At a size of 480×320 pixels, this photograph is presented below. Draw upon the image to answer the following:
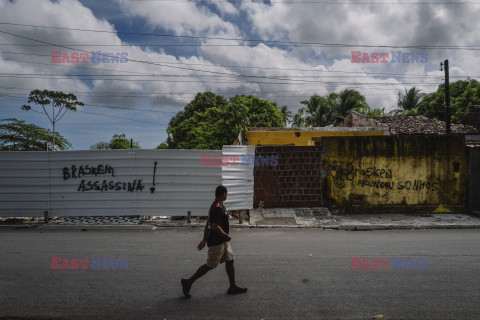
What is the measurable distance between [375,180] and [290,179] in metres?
2.93

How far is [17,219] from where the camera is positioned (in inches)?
364

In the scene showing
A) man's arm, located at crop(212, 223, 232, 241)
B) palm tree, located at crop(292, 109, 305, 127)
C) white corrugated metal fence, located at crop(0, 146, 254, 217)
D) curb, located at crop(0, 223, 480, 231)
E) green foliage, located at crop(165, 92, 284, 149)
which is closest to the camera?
man's arm, located at crop(212, 223, 232, 241)

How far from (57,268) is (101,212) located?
3911 millimetres

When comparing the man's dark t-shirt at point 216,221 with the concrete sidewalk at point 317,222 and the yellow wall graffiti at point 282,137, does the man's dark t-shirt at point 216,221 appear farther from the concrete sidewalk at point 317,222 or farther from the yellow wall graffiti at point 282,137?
the yellow wall graffiti at point 282,137

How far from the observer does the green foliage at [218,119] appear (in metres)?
17.4

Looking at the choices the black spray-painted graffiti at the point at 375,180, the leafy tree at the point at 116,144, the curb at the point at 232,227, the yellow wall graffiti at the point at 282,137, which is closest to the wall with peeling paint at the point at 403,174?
the black spray-painted graffiti at the point at 375,180

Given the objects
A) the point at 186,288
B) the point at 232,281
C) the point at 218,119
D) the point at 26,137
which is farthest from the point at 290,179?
the point at 26,137

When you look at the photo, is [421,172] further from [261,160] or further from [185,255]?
[185,255]

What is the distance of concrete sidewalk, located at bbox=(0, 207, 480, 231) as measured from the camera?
8.44m

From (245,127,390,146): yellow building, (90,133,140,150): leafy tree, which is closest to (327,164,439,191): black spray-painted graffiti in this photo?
(245,127,390,146): yellow building

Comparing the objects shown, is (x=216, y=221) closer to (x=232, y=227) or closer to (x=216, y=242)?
(x=216, y=242)

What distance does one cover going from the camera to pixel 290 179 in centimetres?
1040

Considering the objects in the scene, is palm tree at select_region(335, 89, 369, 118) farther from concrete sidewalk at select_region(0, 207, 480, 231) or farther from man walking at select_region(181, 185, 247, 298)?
man walking at select_region(181, 185, 247, 298)

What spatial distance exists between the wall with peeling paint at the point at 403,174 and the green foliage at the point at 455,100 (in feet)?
89.3
